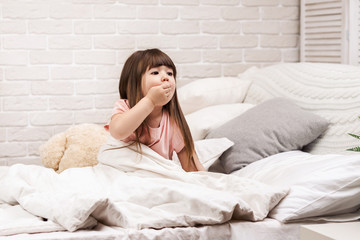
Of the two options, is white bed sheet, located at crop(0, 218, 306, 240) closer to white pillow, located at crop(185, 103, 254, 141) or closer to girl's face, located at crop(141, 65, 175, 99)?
girl's face, located at crop(141, 65, 175, 99)

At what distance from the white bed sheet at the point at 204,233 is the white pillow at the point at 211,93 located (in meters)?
1.19

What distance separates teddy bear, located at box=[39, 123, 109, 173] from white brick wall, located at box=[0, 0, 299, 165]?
478mm

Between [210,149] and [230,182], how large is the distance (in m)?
0.44

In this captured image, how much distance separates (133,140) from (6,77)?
1.31 metres

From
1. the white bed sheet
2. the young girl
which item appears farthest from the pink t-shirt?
the white bed sheet

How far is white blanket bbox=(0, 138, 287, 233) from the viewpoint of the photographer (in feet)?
4.75

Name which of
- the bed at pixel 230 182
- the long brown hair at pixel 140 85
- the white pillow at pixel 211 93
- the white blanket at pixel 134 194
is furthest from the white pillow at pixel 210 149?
the white pillow at pixel 211 93

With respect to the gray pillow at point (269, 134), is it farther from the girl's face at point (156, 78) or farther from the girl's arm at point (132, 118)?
the girl's arm at point (132, 118)

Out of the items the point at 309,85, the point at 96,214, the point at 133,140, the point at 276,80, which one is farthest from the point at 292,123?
the point at 96,214

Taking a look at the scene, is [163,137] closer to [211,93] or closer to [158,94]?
[158,94]

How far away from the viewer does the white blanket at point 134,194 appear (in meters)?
1.45

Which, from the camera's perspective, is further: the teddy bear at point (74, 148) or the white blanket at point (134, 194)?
the teddy bear at point (74, 148)

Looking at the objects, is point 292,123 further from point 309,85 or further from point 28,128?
point 28,128

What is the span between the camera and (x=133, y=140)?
6.29 ft
